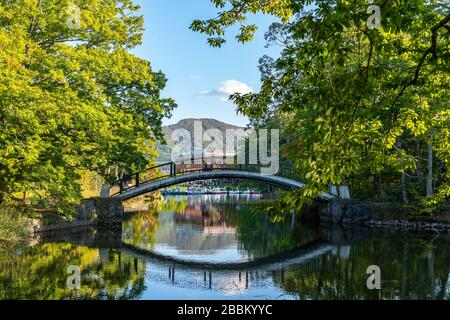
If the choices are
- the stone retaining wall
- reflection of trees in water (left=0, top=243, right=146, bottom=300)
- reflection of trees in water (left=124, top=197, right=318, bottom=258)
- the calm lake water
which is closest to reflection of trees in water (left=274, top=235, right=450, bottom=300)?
the calm lake water

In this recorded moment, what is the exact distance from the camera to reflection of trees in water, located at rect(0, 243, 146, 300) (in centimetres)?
1180

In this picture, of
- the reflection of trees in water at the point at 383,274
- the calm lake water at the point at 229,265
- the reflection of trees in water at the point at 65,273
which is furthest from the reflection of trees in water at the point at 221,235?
the reflection of trees in water at the point at 65,273

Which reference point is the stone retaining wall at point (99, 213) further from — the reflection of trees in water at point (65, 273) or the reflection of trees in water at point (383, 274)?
the reflection of trees in water at point (383, 274)

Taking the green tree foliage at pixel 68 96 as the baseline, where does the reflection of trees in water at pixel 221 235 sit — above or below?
below

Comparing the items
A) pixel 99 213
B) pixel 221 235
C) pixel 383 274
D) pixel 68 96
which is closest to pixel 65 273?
pixel 68 96

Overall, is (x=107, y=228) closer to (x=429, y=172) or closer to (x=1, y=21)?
(x=1, y=21)

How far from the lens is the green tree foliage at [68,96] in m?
17.7

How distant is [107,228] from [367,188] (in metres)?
20.3

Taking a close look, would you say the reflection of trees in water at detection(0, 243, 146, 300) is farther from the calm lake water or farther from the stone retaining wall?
the stone retaining wall

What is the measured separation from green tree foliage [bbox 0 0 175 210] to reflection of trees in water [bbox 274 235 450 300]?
11.3 metres

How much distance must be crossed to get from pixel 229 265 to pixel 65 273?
6.35 m

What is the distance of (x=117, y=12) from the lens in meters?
27.3

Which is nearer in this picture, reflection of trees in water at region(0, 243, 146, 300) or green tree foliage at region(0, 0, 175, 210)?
reflection of trees in water at region(0, 243, 146, 300)

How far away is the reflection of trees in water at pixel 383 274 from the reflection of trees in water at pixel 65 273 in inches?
196
